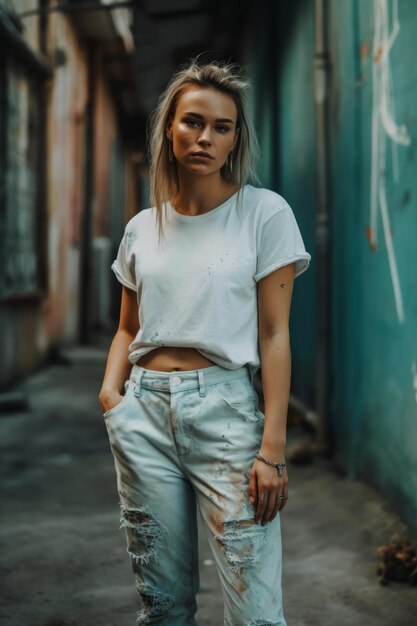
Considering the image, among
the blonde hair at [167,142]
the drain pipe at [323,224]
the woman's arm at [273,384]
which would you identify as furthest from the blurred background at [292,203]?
the blonde hair at [167,142]

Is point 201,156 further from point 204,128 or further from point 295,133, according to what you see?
point 295,133

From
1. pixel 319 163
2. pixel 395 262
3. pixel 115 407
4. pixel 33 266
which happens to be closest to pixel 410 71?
pixel 395 262

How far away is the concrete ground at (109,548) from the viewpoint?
297 centimetres

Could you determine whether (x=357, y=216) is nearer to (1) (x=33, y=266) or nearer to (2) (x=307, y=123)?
(2) (x=307, y=123)

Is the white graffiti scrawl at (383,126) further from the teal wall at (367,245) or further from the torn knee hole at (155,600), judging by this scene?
the torn knee hole at (155,600)

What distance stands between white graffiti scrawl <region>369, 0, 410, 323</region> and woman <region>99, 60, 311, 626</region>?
185 cm

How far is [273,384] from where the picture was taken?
6.21 feet

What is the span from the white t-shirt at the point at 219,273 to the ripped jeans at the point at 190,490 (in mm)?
81

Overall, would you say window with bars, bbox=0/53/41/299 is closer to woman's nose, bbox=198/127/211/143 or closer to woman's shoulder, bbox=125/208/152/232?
woman's shoulder, bbox=125/208/152/232

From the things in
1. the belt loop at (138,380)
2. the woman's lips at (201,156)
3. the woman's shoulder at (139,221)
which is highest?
the woman's lips at (201,156)

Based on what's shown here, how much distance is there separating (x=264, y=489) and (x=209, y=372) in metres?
0.30

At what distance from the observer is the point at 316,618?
2895 mm

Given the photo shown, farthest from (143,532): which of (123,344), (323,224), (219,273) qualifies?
(323,224)

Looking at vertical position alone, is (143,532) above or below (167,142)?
below
